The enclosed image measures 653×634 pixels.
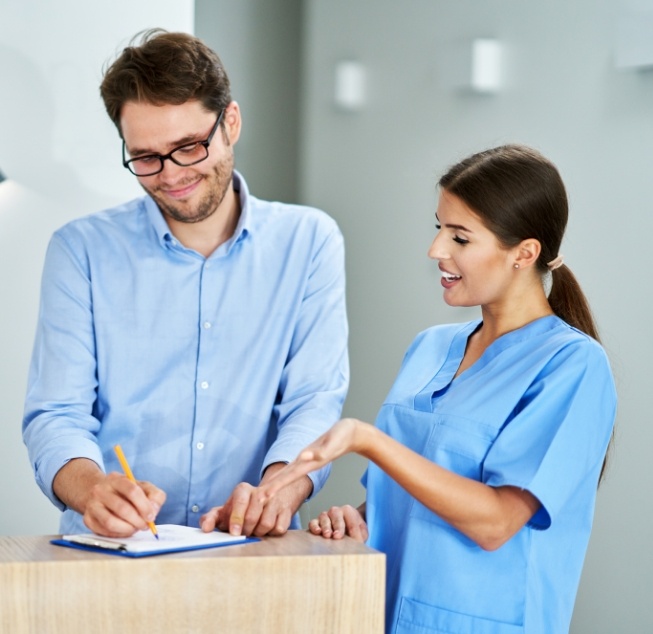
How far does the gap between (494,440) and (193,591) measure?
515 millimetres

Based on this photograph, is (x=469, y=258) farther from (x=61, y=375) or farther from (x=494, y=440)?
(x=61, y=375)

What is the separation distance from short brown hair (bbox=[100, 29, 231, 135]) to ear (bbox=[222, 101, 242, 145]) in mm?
14

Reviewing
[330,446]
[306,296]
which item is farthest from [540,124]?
[330,446]

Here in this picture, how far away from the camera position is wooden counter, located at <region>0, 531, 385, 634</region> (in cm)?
120

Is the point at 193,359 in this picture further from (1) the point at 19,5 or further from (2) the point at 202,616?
(1) the point at 19,5

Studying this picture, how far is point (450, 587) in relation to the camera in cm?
149

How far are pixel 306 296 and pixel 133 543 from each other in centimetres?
86

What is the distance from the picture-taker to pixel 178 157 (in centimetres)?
191

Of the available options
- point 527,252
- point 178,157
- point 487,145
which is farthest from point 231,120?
point 487,145

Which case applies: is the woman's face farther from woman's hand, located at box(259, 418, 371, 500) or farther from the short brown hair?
the short brown hair

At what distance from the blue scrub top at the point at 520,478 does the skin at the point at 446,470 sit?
0.05 m

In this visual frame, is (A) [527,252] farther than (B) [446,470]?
Yes

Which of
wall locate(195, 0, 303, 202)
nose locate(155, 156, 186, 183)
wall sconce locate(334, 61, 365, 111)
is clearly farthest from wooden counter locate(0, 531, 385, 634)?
wall locate(195, 0, 303, 202)

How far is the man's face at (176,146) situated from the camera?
6.18ft
